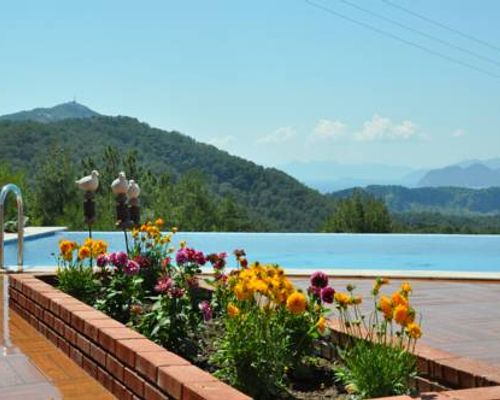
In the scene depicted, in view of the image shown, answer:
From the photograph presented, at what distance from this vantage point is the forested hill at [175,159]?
37688mm

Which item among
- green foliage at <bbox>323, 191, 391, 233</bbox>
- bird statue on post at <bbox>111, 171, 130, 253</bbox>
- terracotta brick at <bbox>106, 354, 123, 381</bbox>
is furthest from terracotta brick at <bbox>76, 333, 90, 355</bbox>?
green foliage at <bbox>323, 191, 391, 233</bbox>

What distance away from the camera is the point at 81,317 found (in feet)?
14.2

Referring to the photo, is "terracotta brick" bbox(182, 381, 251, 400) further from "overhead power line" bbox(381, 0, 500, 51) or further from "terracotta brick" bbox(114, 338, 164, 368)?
"overhead power line" bbox(381, 0, 500, 51)

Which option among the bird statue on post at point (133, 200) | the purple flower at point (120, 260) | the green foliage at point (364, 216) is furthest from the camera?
the green foliage at point (364, 216)

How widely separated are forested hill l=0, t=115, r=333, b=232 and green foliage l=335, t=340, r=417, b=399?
2956 centimetres

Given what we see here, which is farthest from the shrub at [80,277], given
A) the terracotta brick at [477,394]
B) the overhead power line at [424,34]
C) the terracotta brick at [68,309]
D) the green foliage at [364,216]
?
the overhead power line at [424,34]

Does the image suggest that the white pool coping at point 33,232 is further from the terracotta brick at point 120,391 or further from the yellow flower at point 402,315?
the yellow flower at point 402,315

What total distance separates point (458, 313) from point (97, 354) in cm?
333

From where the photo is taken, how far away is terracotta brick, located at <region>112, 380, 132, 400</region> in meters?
3.57

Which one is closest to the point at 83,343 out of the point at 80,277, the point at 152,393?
the point at 152,393

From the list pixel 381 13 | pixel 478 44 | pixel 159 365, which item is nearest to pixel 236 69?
pixel 381 13

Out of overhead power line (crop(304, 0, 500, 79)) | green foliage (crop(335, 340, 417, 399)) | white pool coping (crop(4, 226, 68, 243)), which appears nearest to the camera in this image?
green foliage (crop(335, 340, 417, 399))

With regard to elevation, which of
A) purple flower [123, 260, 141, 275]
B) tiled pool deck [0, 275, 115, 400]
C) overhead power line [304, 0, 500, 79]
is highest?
overhead power line [304, 0, 500, 79]

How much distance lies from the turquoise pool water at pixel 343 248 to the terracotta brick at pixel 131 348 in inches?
367
